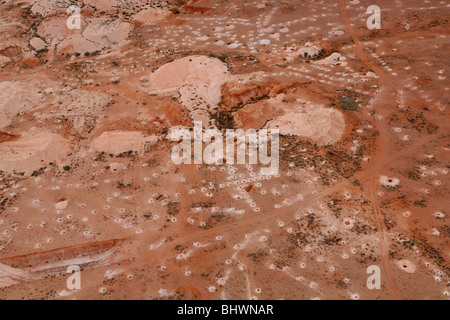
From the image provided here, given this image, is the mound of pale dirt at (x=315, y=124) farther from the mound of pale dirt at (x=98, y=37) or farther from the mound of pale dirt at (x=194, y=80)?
the mound of pale dirt at (x=98, y=37)

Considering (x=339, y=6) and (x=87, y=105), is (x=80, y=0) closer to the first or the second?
(x=87, y=105)

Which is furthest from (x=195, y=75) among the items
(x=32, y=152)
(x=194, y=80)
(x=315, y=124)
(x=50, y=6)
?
(x=50, y=6)

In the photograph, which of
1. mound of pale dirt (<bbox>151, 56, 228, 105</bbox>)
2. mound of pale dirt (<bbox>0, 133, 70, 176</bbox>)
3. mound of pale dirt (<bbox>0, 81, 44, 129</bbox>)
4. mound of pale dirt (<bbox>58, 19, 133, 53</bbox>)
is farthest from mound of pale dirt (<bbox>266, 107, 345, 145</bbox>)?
mound of pale dirt (<bbox>58, 19, 133, 53</bbox>)

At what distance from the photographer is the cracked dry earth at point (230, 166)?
18516 millimetres

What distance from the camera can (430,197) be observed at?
21188 millimetres

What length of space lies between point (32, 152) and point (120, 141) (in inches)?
212

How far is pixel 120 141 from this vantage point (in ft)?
81.9

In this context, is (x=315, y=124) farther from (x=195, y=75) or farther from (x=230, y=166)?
(x=195, y=75)

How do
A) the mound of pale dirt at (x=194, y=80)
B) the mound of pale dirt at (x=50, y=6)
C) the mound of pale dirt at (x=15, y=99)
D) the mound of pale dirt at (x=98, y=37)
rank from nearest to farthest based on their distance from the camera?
the mound of pale dirt at (x=15, y=99), the mound of pale dirt at (x=194, y=80), the mound of pale dirt at (x=98, y=37), the mound of pale dirt at (x=50, y=6)

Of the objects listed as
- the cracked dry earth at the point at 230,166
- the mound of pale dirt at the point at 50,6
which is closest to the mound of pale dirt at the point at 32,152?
the cracked dry earth at the point at 230,166

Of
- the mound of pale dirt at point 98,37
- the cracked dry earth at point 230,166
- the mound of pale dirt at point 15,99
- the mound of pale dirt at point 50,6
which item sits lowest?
the cracked dry earth at point 230,166

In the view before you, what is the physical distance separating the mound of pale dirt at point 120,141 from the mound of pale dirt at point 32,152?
2.24 metres

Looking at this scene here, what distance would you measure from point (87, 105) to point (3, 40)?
13667 millimetres

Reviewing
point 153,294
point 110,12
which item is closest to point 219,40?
point 110,12
